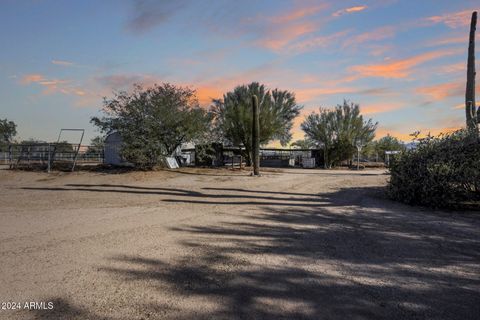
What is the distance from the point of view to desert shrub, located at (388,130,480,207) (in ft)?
32.7

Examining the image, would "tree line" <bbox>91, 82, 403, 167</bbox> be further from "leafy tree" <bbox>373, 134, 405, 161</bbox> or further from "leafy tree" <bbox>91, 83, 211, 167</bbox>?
"leafy tree" <bbox>373, 134, 405, 161</bbox>

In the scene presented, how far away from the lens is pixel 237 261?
475 centimetres

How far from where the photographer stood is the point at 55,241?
5.75 metres

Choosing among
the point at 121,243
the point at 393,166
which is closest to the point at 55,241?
the point at 121,243

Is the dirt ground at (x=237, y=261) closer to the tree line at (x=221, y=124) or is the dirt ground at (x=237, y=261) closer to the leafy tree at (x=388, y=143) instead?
the tree line at (x=221, y=124)

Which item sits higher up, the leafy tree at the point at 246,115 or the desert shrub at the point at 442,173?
the leafy tree at the point at 246,115

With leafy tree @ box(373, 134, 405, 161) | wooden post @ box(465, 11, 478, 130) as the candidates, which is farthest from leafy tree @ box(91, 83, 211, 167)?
leafy tree @ box(373, 134, 405, 161)

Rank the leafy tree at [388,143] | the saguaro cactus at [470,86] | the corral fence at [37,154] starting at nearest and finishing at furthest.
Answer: the saguaro cactus at [470,86] < the corral fence at [37,154] < the leafy tree at [388,143]

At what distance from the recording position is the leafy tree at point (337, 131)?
3228cm

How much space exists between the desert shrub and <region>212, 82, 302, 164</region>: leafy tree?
1744 centimetres

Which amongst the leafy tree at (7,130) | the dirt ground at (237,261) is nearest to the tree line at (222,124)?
the dirt ground at (237,261)

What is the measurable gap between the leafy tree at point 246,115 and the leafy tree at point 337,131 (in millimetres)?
4513

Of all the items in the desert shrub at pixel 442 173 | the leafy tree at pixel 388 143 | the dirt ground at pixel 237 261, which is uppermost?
the leafy tree at pixel 388 143

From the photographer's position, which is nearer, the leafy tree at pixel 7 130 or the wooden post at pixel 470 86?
the wooden post at pixel 470 86
